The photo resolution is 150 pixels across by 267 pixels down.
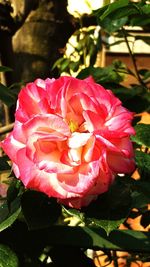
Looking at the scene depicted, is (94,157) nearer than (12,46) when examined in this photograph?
Yes

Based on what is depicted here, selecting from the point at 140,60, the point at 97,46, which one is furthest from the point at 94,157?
the point at 140,60

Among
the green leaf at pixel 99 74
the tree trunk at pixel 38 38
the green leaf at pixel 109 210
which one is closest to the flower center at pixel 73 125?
the green leaf at pixel 109 210

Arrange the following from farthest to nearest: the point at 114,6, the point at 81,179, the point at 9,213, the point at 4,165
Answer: the point at 114,6 → the point at 4,165 → the point at 9,213 → the point at 81,179

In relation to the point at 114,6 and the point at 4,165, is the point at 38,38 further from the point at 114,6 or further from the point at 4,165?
the point at 4,165

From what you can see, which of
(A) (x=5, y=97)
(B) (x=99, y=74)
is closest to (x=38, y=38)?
(B) (x=99, y=74)

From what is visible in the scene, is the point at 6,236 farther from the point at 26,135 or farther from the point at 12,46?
the point at 12,46

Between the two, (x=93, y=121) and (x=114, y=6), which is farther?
(x=114, y=6)
